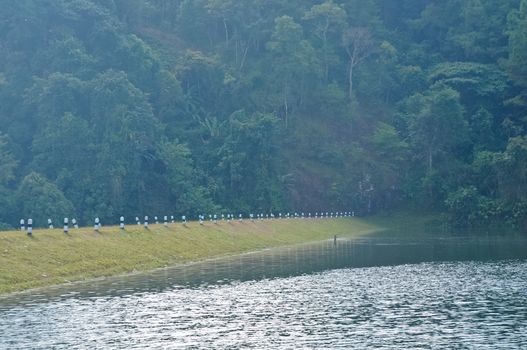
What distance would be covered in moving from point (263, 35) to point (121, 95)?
5621cm

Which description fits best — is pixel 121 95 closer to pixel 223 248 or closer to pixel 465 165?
pixel 223 248

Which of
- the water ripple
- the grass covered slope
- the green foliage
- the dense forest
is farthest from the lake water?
the dense forest

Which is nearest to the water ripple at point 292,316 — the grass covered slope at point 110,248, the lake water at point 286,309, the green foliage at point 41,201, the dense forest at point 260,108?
the lake water at point 286,309

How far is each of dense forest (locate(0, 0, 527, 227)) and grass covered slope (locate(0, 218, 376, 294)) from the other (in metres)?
27.9

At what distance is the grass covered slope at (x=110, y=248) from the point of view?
171 feet

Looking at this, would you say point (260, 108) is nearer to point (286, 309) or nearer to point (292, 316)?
point (286, 309)

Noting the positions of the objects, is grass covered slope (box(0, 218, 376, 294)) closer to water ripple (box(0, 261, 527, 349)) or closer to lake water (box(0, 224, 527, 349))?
lake water (box(0, 224, 527, 349))

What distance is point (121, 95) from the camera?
12562 cm

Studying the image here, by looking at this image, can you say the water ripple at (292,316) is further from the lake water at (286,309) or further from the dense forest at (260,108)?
the dense forest at (260,108)

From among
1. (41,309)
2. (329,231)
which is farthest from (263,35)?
(41,309)

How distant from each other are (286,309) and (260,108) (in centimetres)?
12269

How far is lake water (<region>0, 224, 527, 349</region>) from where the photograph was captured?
32.9 metres

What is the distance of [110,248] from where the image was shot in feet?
210

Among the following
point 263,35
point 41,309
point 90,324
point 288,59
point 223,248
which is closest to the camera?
point 90,324
